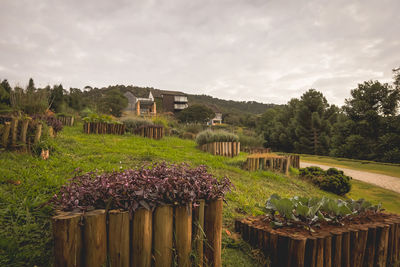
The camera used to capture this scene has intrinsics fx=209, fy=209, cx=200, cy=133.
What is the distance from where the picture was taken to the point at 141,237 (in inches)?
62.9

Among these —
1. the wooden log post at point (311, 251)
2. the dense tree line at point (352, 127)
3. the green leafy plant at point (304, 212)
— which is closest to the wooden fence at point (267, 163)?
the green leafy plant at point (304, 212)

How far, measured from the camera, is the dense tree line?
18781 mm

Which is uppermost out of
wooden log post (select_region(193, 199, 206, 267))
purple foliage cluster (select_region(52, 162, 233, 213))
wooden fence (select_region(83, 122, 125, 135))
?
wooden fence (select_region(83, 122, 125, 135))

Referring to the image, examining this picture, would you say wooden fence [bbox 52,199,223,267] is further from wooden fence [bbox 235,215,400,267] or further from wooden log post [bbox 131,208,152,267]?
wooden fence [bbox 235,215,400,267]

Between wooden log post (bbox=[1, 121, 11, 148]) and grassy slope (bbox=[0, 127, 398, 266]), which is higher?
wooden log post (bbox=[1, 121, 11, 148])

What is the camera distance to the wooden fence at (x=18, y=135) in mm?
3977

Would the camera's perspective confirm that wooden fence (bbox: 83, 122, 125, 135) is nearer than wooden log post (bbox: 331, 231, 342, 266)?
No

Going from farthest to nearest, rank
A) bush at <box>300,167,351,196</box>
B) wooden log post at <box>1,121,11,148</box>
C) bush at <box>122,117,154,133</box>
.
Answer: bush at <box>122,117,154,133</box> → bush at <box>300,167,351,196</box> → wooden log post at <box>1,121,11,148</box>

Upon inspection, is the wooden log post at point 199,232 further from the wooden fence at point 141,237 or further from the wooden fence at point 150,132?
the wooden fence at point 150,132

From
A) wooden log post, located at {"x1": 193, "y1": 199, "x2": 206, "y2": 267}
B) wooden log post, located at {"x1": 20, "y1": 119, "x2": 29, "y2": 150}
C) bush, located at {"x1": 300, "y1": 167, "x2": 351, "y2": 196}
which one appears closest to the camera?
wooden log post, located at {"x1": 193, "y1": 199, "x2": 206, "y2": 267}

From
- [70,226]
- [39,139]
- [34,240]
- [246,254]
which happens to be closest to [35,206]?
[34,240]

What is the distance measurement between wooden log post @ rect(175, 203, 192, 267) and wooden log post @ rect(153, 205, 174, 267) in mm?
69

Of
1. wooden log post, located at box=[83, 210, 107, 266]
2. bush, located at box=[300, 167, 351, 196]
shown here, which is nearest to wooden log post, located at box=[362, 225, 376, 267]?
wooden log post, located at box=[83, 210, 107, 266]

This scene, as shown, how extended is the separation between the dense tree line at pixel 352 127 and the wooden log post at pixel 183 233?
68.3 feet
